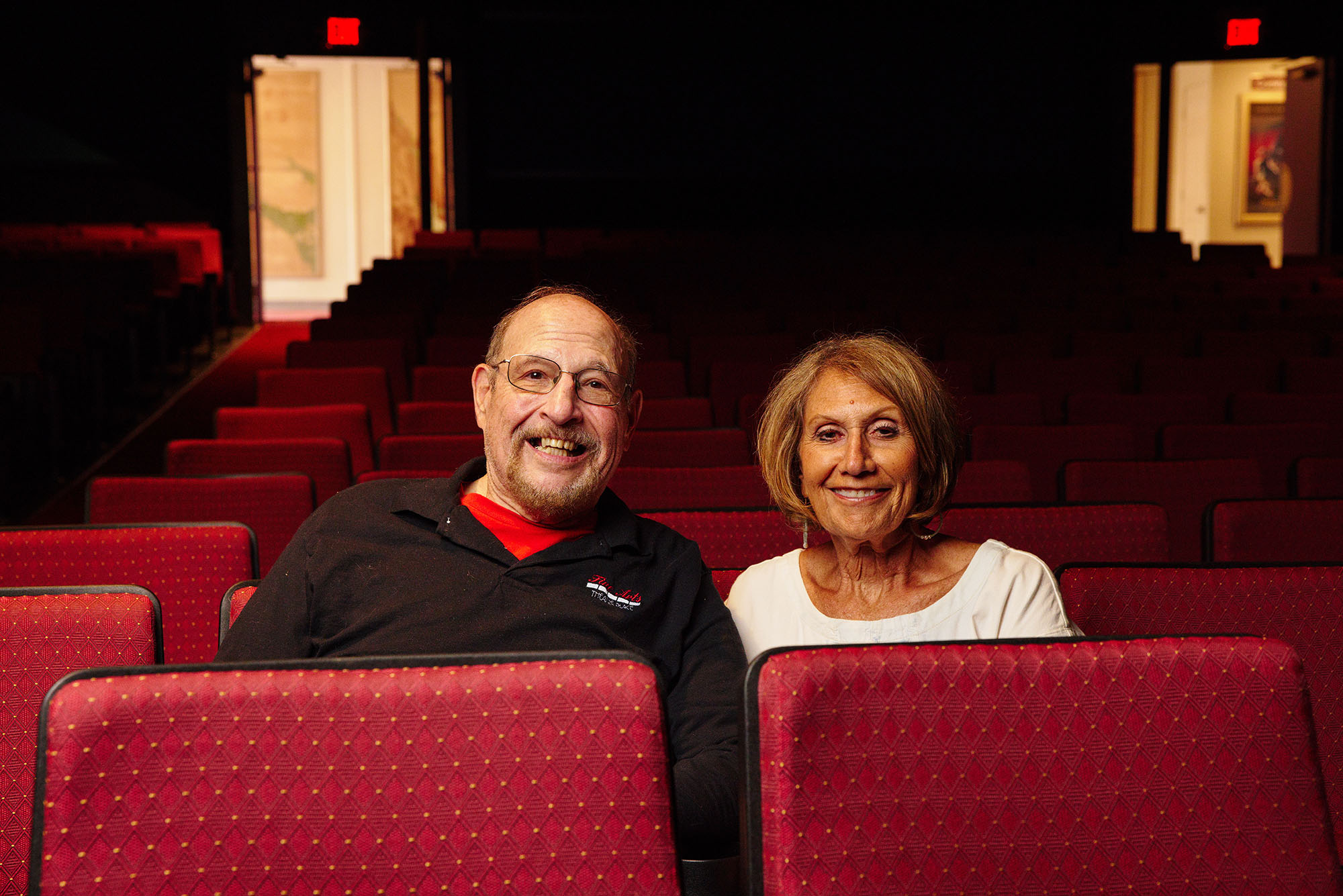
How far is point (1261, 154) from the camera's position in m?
12.1

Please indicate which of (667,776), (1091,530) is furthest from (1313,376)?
(667,776)

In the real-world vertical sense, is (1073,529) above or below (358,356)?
below

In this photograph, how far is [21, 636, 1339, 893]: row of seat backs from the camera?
1002 millimetres

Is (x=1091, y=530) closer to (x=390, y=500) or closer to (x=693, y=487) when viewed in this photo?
(x=693, y=487)

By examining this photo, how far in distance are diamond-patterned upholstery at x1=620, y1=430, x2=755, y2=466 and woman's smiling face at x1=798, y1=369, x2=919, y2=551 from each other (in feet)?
4.22

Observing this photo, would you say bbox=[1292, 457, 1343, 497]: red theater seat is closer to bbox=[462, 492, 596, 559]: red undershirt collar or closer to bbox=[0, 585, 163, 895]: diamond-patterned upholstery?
bbox=[462, 492, 596, 559]: red undershirt collar

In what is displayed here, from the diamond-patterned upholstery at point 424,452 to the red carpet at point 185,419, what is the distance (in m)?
1.23

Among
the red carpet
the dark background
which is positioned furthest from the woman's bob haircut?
the dark background

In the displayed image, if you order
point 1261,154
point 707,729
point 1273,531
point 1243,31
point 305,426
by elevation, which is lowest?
point 707,729

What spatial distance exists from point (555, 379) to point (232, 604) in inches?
20.9

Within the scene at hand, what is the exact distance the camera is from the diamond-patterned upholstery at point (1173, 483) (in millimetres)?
2535

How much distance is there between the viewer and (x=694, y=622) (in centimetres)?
150

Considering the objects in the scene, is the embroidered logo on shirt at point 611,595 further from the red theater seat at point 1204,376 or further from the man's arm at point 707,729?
the red theater seat at point 1204,376

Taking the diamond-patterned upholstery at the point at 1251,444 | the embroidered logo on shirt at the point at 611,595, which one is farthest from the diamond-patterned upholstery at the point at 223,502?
the diamond-patterned upholstery at the point at 1251,444
